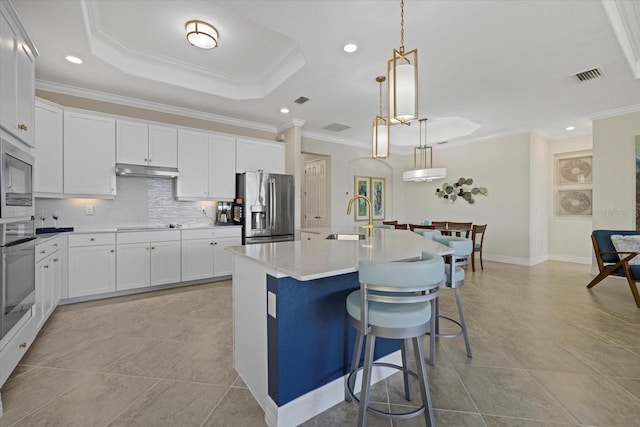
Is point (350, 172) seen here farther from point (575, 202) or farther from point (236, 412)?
point (236, 412)

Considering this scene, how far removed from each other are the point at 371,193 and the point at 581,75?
14.9ft

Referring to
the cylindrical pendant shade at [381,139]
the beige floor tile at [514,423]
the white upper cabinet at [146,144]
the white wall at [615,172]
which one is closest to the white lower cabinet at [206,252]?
the white upper cabinet at [146,144]

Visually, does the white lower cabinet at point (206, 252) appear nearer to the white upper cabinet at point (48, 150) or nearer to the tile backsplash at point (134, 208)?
the tile backsplash at point (134, 208)

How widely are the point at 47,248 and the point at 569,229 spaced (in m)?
8.90

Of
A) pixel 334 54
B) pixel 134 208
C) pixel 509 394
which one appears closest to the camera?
pixel 509 394

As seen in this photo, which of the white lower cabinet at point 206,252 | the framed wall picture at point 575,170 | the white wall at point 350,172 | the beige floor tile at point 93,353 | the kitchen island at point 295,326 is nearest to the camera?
the kitchen island at point 295,326

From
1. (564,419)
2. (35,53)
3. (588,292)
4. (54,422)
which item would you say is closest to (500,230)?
(588,292)

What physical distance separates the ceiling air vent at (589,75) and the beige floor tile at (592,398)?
11.4 feet

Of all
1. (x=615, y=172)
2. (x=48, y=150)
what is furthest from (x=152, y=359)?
(x=615, y=172)

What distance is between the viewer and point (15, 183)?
6.87 feet

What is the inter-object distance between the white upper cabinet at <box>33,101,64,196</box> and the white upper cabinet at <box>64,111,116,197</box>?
0.07 m

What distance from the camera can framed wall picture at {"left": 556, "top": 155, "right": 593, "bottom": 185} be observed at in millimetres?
6059

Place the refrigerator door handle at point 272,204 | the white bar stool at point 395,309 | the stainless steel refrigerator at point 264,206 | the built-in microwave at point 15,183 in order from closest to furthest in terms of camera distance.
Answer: the white bar stool at point 395,309, the built-in microwave at point 15,183, the stainless steel refrigerator at point 264,206, the refrigerator door handle at point 272,204

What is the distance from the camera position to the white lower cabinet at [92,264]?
3.42 metres
